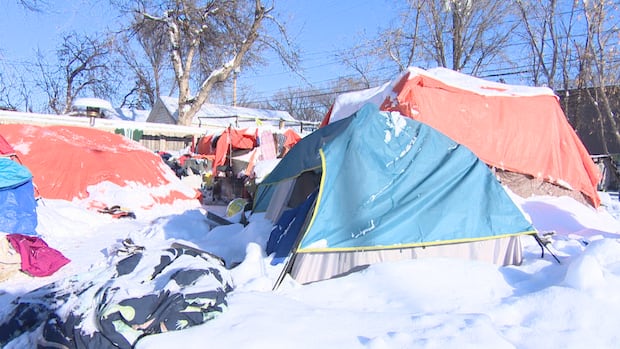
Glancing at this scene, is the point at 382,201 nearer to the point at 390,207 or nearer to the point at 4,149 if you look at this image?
the point at 390,207

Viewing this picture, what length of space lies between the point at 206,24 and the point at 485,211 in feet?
63.0

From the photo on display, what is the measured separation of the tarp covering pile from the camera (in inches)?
115

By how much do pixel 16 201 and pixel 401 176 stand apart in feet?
17.2

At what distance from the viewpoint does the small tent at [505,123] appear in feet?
26.3

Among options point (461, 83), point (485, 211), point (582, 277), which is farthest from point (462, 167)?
point (461, 83)

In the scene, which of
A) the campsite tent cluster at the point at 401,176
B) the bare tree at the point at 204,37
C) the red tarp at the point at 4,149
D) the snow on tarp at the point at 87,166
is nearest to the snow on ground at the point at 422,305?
the campsite tent cluster at the point at 401,176

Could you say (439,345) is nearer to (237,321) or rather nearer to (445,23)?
(237,321)

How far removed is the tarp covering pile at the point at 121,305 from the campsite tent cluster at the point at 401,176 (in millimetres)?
215

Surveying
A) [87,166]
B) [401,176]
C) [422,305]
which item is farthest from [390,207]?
[87,166]

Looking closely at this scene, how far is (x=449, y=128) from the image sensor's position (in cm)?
804

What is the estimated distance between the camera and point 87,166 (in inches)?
369

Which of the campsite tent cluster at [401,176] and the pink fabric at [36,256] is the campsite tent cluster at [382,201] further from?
the pink fabric at [36,256]

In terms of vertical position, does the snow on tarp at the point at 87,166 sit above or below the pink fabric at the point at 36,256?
above

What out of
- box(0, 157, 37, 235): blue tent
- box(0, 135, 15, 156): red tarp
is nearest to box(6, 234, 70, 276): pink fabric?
box(0, 157, 37, 235): blue tent
